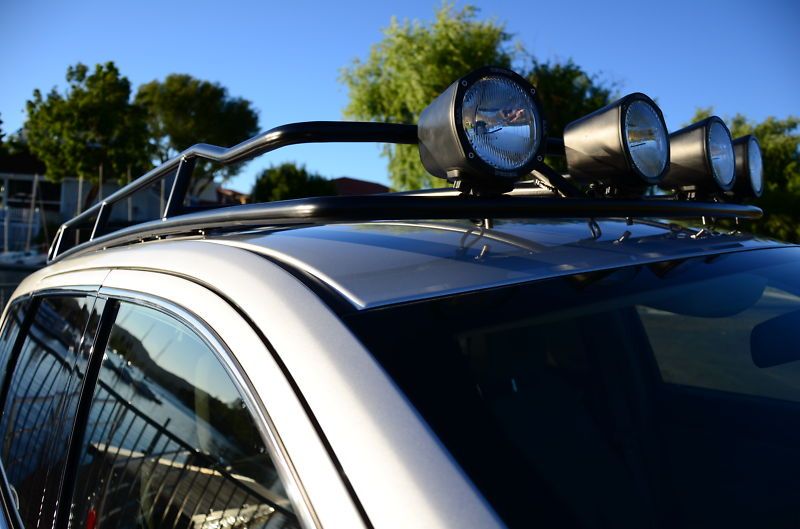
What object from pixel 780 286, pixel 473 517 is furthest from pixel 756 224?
pixel 473 517

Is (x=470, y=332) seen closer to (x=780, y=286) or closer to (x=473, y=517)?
(x=473, y=517)

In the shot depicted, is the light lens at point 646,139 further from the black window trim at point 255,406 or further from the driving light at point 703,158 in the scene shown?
the black window trim at point 255,406

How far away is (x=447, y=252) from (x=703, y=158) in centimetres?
93

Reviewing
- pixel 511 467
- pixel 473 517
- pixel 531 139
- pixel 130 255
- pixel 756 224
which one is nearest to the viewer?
pixel 473 517

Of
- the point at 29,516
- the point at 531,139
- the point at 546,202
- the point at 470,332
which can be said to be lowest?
the point at 29,516

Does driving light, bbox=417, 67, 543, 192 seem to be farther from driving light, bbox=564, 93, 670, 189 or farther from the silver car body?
driving light, bbox=564, 93, 670, 189

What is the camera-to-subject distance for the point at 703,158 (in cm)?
170

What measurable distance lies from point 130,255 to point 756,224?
63.9 ft

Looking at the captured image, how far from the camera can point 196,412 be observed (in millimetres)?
1091

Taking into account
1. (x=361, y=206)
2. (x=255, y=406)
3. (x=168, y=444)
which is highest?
(x=361, y=206)

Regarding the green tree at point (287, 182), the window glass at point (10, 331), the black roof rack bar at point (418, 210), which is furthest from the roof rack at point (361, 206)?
the green tree at point (287, 182)

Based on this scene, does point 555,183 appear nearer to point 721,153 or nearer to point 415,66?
point 721,153

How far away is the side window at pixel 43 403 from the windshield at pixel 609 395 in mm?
911

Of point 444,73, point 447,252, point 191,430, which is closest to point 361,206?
point 447,252
